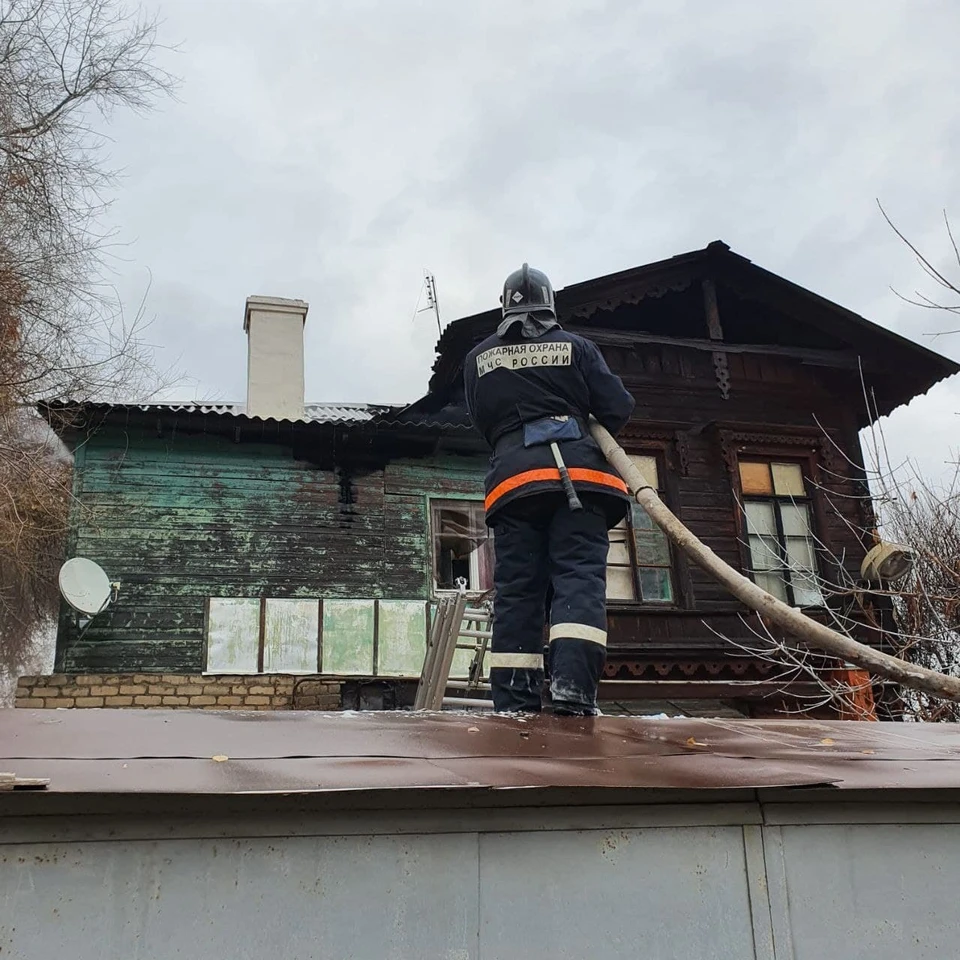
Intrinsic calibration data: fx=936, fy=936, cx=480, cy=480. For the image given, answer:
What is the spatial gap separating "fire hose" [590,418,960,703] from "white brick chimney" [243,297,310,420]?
9.86m

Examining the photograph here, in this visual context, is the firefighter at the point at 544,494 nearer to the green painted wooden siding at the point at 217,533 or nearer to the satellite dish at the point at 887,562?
the satellite dish at the point at 887,562

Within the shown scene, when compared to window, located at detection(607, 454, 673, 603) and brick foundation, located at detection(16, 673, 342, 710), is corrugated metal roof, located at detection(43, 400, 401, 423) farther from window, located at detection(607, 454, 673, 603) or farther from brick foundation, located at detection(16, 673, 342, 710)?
window, located at detection(607, 454, 673, 603)

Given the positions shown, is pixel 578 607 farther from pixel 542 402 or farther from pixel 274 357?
pixel 274 357

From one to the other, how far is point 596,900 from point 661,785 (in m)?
0.32

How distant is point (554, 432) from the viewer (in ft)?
12.4

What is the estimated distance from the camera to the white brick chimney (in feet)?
43.4

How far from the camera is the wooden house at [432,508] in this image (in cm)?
1102

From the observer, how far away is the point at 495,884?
2152mm

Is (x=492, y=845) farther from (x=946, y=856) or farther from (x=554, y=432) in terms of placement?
(x=554, y=432)

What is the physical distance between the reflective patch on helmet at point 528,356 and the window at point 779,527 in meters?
7.88

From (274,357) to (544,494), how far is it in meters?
10.4

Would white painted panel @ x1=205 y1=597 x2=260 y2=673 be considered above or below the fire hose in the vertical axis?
above

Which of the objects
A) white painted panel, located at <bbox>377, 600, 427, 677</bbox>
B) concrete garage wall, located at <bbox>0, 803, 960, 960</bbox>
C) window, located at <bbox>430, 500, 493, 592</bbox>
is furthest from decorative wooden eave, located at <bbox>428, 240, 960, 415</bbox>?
concrete garage wall, located at <bbox>0, 803, 960, 960</bbox>

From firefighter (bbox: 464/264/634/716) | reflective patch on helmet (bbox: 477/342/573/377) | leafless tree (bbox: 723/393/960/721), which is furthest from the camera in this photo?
leafless tree (bbox: 723/393/960/721)
